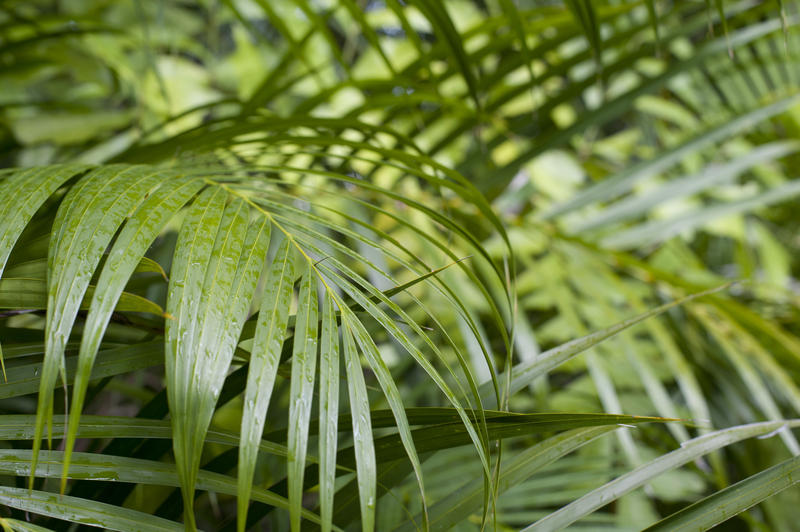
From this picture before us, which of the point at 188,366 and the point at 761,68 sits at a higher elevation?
the point at 761,68

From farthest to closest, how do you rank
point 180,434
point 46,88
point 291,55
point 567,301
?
point 46,88
point 567,301
point 291,55
point 180,434

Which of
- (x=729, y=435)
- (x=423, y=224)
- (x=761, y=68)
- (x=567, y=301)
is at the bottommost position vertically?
(x=729, y=435)

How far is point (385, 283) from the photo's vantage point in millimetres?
518

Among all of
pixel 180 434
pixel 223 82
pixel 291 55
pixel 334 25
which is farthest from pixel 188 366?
pixel 334 25

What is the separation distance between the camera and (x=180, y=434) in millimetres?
162

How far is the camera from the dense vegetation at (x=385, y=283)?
19 centimetres

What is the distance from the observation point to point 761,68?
88cm

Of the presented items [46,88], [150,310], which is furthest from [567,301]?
[46,88]

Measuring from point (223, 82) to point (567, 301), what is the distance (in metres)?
0.66

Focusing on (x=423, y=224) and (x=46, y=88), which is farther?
(x=46, y=88)

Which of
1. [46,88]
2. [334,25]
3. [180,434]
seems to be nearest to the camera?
Answer: [180,434]

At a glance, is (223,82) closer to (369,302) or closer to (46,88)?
(46,88)

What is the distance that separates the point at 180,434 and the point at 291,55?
402 mm

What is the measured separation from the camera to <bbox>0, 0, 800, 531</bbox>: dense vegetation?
191mm
